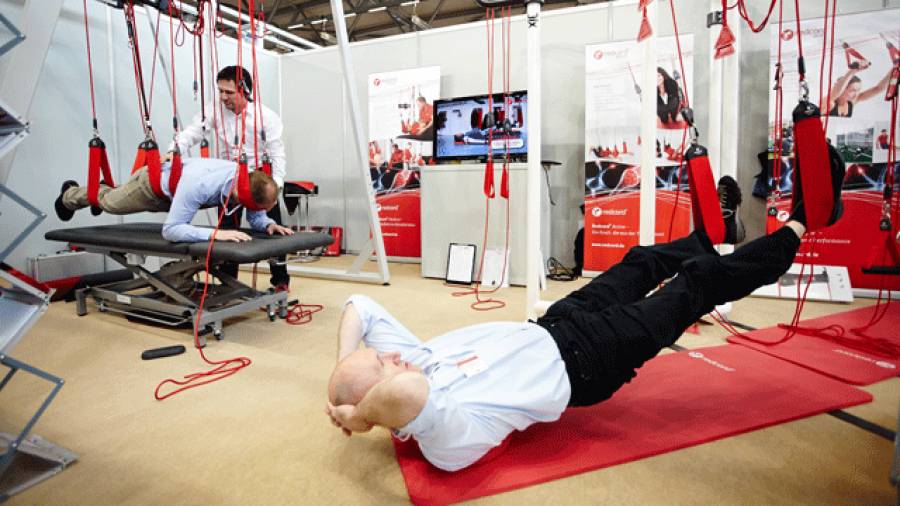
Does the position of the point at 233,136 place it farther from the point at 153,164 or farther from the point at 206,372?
the point at 206,372

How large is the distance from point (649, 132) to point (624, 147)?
169 centimetres

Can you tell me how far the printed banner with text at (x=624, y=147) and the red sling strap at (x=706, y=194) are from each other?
87.0 inches

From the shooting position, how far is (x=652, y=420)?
1.57 metres

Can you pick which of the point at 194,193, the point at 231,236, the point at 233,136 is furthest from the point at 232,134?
the point at 231,236

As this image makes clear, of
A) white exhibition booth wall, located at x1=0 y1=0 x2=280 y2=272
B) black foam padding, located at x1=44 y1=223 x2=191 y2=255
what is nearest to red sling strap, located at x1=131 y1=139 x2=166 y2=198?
black foam padding, located at x1=44 y1=223 x2=191 y2=255

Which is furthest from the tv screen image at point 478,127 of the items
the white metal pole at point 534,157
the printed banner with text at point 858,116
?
the printed banner with text at point 858,116

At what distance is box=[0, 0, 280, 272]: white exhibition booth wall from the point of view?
11.8ft

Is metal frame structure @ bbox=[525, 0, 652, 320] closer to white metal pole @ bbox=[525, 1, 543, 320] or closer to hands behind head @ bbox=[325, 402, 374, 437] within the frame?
white metal pole @ bbox=[525, 1, 543, 320]

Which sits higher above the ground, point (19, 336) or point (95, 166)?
point (95, 166)

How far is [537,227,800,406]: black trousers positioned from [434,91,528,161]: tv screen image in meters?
2.41

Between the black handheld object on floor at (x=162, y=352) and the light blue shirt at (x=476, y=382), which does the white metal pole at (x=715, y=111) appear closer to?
the light blue shirt at (x=476, y=382)

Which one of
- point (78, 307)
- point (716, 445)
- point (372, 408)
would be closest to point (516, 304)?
point (716, 445)

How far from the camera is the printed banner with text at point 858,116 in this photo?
10.5 feet

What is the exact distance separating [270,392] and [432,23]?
323 inches
